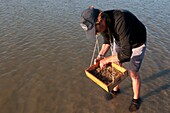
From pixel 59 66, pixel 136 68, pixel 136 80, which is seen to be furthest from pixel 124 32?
pixel 59 66

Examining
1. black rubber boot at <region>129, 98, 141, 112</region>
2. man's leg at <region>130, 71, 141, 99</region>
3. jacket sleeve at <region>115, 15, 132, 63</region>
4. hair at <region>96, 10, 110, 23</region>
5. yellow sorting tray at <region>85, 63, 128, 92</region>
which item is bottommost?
black rubber boot at <region>129, 98, 141, 112</region>

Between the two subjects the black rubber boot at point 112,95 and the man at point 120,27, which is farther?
the black rubber boot at point 112,95

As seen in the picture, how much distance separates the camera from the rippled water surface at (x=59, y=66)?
5137mm

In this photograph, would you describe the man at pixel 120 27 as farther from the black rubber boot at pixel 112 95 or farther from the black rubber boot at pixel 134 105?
the black rubber boot at pixel 112 95

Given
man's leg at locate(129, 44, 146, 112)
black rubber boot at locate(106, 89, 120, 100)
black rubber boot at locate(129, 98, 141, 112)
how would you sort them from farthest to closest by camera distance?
black rubber boot at locate(106, 89, 120, 100)
black rubber boot at locate(129, 98, 141, 112)
man's leg at locate(129, 44, 146, 112)

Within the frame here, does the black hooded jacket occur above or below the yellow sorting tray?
above

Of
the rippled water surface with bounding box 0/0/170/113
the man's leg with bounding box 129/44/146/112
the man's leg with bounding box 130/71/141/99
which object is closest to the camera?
the man's leg with bounding box 129/44/146/112

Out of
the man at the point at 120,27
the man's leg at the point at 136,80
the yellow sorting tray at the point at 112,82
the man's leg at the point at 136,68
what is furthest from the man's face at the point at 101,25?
the man's leg at the point at 136,80

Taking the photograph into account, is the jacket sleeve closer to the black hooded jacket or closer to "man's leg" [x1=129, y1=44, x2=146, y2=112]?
the black hooded jacket

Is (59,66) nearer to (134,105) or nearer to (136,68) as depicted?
(134,105)

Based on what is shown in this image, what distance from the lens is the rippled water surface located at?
202 inches

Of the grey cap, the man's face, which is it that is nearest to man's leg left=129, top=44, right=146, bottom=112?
the man's face

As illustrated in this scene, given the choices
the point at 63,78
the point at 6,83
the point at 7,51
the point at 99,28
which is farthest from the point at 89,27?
the point at 7,51

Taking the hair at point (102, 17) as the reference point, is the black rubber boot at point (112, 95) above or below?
below
